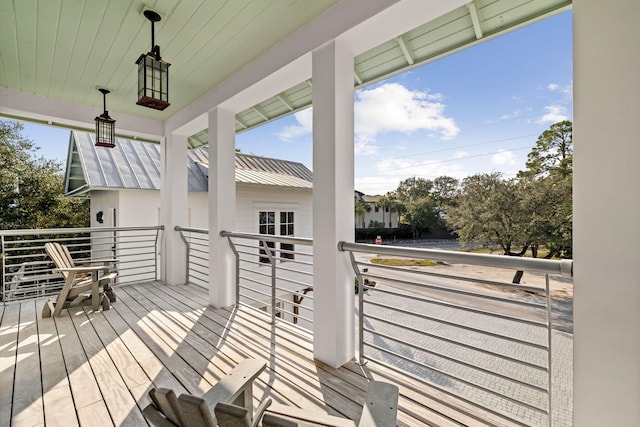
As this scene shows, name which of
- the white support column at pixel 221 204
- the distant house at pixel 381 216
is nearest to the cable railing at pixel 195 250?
the white support column at pixel 221 204

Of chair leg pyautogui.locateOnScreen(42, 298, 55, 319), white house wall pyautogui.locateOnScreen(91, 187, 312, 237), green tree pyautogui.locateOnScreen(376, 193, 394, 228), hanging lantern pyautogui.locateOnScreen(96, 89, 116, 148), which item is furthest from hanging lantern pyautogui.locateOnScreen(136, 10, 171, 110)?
green tree pyautogui.locateOnScreen(376, 193, 394, 228)

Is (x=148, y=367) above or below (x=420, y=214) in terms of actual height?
below

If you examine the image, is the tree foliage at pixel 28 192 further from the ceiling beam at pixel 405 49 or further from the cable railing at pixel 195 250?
the ceiling beam at pixel 405 49

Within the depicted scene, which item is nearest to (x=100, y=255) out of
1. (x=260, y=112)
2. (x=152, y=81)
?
(x=260, y=112)

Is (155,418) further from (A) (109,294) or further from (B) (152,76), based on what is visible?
(A) (109,294)

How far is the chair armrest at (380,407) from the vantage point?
0.95 m

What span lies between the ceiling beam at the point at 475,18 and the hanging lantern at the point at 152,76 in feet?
6.84

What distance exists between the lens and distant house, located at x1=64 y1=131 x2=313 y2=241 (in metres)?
5.77

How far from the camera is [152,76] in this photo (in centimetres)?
218

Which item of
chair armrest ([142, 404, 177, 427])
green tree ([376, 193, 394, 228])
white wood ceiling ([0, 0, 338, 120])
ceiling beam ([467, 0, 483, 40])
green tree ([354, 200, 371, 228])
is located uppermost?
white wood ceiling ([0, 0, 338, 120])

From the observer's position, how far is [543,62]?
8719mm

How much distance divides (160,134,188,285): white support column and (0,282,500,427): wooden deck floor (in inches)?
50.2

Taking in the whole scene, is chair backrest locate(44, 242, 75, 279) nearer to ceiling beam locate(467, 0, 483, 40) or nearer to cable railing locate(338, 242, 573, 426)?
cable railing locate(338, 242, 573, 426)

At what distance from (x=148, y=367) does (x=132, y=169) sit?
16.7 feet
